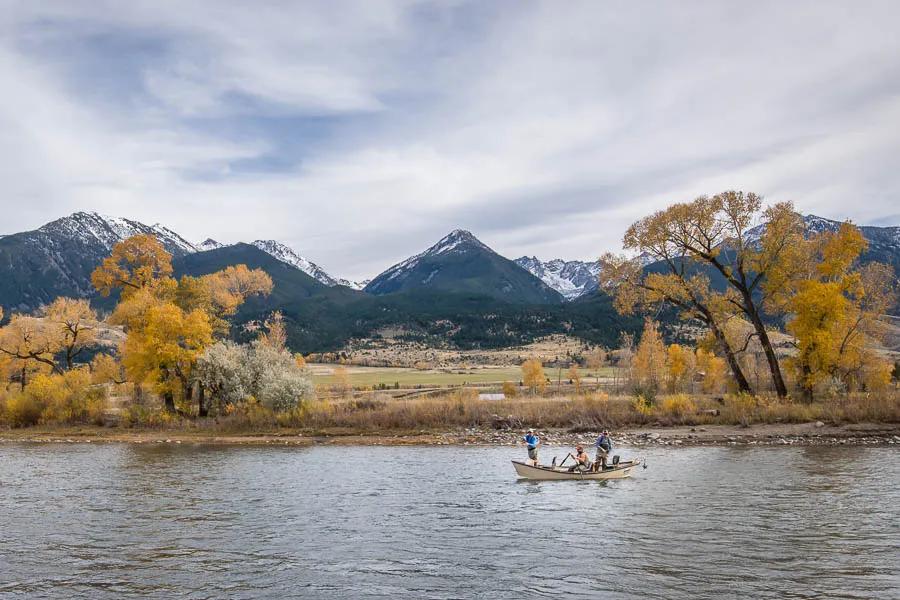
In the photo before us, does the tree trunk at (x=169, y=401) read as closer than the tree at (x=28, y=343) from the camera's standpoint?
Yes

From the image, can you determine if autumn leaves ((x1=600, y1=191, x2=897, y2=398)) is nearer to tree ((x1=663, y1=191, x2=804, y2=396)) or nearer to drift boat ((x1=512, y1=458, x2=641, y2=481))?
tree ((x1=663, y1=191, x2=804, y2=396))

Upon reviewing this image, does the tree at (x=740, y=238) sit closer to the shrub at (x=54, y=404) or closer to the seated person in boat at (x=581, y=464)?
the seated person in boat at (x=581, y=464)

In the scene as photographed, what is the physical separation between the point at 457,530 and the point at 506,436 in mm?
28938

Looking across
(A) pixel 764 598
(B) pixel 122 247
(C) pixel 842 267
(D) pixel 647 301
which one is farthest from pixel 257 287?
(A) pixel 764 598

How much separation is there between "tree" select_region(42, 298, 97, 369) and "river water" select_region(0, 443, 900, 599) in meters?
31.8

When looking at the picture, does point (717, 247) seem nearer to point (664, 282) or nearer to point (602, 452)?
point (664, 282)

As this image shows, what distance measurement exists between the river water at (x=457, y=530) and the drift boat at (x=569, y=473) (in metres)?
0.64

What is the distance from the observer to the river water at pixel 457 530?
18062mm

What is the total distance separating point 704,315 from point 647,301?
490cm

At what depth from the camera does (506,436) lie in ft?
173

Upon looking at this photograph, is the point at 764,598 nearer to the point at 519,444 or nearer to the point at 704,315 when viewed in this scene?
the point at 519,444

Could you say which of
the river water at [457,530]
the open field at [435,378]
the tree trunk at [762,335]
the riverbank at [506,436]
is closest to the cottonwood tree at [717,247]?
the tree trunk at [762,335]

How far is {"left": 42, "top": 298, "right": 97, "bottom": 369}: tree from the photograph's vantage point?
68625 mm

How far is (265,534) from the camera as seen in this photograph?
24125 mm
